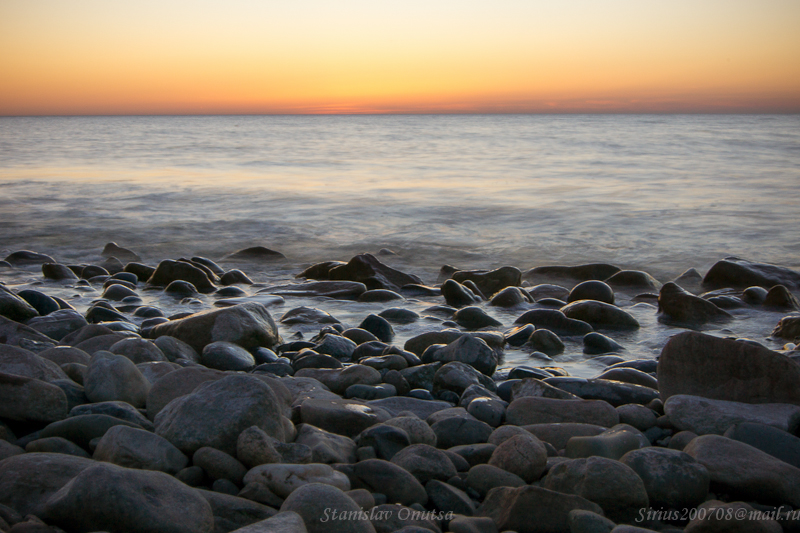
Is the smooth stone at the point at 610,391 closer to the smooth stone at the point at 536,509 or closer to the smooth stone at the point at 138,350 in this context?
the smooth stone at the point at 536,509

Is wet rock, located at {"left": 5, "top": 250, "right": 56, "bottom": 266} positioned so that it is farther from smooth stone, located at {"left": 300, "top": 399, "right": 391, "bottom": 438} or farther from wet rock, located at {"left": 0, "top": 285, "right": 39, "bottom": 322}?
smooth stone, located at {"left": 300, "top": 399, "right": 391, "bottom": 438}

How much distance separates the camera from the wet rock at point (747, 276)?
6727mm

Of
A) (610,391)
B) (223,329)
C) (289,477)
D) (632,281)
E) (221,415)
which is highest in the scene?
(221,415)

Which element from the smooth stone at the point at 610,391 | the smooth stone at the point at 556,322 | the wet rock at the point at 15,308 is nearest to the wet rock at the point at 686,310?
the smooth stone at the point at 556,322

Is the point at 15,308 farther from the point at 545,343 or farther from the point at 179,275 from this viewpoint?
the point at 545,343

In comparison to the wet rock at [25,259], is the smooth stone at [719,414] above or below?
above

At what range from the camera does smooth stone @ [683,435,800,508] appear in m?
2.14

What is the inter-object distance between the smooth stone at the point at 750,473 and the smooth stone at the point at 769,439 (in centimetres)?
16

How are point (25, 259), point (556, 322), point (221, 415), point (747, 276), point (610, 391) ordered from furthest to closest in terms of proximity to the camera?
1. point (25, 259)
2. point (747, 276)
3. point (556, 322)
4. point (610, 391)
5. point (221, 415)

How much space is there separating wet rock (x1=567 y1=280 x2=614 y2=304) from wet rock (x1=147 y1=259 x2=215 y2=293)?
3.72m

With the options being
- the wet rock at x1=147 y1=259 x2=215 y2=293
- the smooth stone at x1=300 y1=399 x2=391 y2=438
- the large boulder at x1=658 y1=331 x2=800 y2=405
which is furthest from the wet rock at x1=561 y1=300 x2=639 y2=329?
the wet rock at x1=147 y1=259 x2=215 y2=293

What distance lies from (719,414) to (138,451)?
242cm

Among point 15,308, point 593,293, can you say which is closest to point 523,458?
point 593,293

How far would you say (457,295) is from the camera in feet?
19.5
